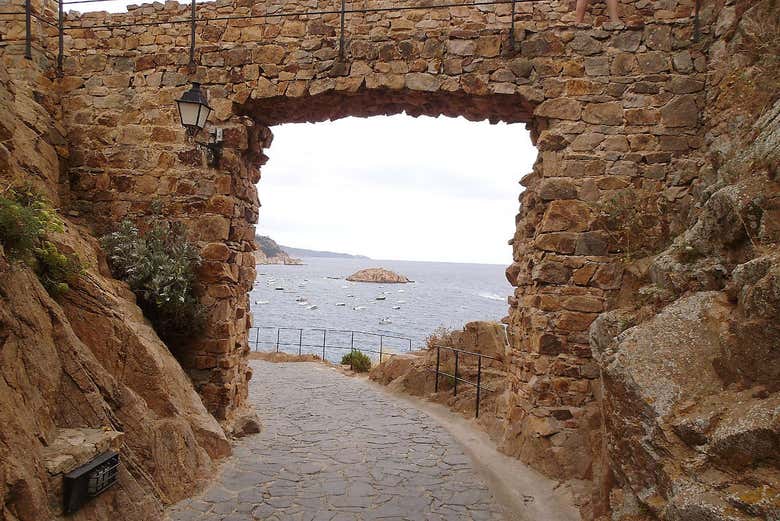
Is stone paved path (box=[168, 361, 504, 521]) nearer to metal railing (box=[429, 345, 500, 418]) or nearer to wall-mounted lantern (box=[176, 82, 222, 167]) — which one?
metal railing (box=[429, 345, 500, 418])

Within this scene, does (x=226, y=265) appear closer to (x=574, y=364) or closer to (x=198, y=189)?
(x=198, y=189)

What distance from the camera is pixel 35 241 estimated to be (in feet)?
13.3

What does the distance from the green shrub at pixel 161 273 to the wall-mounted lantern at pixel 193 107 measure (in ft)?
4.21

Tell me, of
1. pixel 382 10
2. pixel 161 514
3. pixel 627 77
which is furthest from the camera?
pixel 382 10

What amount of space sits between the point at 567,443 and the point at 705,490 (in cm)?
280

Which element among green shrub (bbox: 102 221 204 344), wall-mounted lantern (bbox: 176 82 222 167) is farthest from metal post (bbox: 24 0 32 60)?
green shrub (bbox: 102 221 204 344)

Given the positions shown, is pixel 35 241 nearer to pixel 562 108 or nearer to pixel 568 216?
pixel 568 216

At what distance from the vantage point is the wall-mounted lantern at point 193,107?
5723mm

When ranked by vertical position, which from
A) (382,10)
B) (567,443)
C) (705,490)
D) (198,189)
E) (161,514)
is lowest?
(161,514)

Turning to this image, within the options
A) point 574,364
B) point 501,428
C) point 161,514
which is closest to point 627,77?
point 574,364

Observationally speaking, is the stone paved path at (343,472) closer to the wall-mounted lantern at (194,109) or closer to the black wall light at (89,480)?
the black wall light at (89,480)

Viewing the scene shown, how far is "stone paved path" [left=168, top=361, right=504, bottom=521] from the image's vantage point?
178 inches

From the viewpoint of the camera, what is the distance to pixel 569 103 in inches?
226

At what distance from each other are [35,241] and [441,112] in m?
4.55
